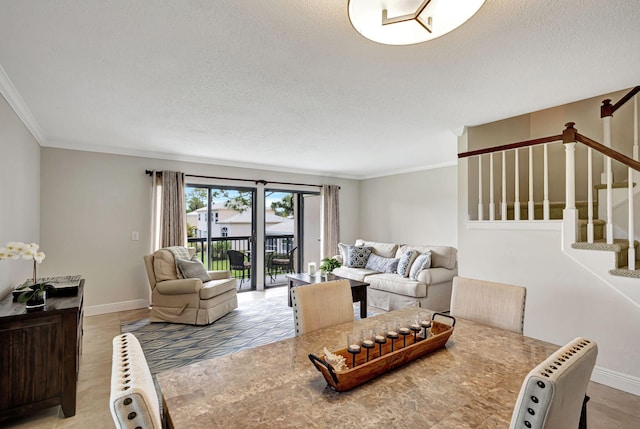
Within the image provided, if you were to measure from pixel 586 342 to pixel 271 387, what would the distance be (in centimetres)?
104

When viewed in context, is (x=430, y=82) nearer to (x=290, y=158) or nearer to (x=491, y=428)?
(x=491, y=428)

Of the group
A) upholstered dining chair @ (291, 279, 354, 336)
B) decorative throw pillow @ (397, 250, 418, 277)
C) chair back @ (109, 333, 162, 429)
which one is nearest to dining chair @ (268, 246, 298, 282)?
decorative throw pillow @ (397, 250, 418, 277)

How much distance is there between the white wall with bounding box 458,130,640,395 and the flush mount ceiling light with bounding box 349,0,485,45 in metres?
2.34

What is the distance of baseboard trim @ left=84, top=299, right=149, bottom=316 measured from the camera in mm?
4473

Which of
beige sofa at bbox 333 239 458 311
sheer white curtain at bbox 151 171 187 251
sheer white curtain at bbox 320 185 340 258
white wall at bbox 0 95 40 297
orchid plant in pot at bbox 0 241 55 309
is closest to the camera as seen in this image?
orchid plant in pot at bbox 0 241 55 309

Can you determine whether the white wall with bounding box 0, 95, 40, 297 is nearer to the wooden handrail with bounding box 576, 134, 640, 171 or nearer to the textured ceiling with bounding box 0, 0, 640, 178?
the textured ceiling with bounding box 0, 0, 640, 178

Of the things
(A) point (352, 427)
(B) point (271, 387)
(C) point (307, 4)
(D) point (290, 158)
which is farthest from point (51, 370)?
(D) point (290, 158)

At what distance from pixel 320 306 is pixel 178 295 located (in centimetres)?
287

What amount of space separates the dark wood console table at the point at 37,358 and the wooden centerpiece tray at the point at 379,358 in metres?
2.03

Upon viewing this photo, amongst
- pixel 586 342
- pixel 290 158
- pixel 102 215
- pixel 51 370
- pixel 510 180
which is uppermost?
pixel 290 158

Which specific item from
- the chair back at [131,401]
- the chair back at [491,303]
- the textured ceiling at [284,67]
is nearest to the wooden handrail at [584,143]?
the textured ceiling at [284,67]

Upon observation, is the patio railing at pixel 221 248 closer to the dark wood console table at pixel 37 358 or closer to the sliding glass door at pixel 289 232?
the sliding glass door at pixel 289 232

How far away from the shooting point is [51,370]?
217 cm

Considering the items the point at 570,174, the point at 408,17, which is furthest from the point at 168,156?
the point at 570,174
